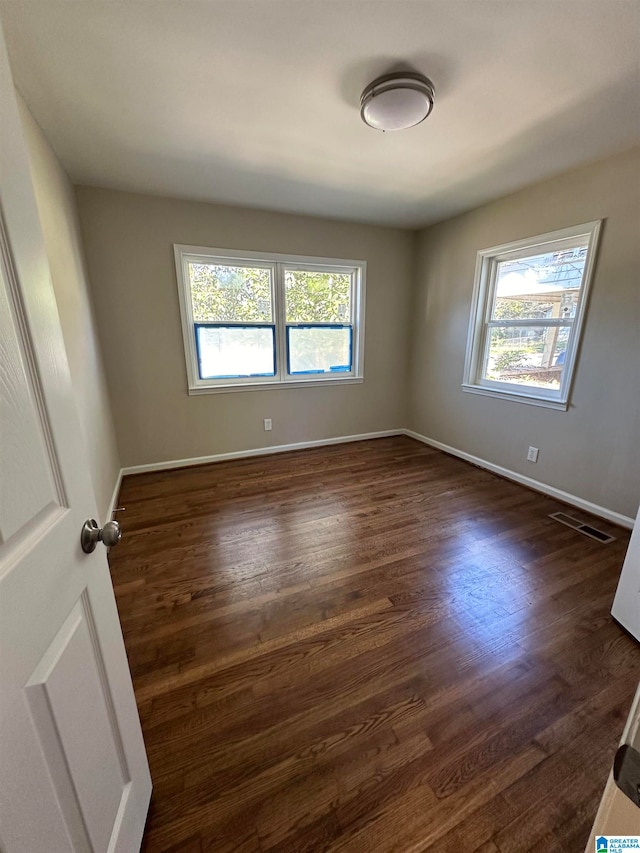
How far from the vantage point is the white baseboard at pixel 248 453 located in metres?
3.39

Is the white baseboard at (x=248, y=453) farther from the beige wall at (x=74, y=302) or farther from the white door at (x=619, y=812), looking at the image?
the white door at (x=619, y=812)

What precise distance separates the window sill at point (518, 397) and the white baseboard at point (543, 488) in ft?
2.22

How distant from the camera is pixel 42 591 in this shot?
22.1 inches

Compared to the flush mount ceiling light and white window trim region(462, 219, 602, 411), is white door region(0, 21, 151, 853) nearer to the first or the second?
the flush mount ceiling light

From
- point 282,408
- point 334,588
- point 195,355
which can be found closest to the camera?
point 334,588

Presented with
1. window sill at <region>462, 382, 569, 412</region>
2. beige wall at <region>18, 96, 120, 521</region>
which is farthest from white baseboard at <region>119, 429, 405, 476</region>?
window sill at <region>462, 382, 569, 412</region>

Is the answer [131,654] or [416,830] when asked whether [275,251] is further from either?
[416,830]

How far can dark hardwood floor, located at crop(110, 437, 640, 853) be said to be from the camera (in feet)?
3.27

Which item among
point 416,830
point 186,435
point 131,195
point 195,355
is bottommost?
point 416,830

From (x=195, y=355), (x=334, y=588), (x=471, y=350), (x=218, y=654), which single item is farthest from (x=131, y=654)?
(x=471, y=350)

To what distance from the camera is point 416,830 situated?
97 cm

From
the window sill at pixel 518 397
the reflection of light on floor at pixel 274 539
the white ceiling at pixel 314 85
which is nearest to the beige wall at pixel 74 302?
the white ceiling at pixel 314 85

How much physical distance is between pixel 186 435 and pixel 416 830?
10.6 feet

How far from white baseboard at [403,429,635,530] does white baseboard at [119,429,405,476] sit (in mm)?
785
